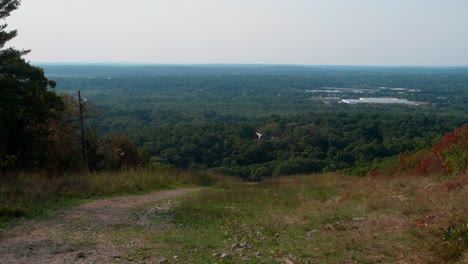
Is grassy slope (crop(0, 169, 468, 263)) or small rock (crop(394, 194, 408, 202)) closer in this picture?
grassy slope (crop(0, 169, 468, 263))

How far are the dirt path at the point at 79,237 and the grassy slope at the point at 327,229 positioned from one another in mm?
424

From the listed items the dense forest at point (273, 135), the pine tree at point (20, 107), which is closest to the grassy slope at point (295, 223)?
the pine tree at point (20, 107)

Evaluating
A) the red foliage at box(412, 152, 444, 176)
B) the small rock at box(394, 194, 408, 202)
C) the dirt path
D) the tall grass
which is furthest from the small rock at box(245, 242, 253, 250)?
the red foliage at box(412, 152, 444, 176)

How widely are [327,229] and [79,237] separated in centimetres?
369

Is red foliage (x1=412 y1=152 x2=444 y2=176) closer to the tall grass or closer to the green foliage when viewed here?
the tall grass

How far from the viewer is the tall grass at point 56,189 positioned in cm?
826

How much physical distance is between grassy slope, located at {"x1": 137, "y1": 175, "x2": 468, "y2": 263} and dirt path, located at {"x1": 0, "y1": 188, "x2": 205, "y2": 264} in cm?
42

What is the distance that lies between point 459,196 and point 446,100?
4037 inches

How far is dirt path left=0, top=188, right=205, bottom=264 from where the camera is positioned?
5.66m

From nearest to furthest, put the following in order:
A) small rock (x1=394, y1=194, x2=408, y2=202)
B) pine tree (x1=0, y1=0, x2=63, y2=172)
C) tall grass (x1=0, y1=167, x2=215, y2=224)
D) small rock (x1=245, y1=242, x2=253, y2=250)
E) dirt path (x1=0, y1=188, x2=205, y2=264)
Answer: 1. dirt path (x1=0, y1=188, x2=205, y2=264)
2. small rock (x1=245, y1=242, x2=253, y2=250)
3. tall grass (x1=0, y1=167, x2=215, y2=224)
4. small rock (x1=394, y1=194, x2=408, y2=202)
5. pine tree (x1=0, y1=0, x2=63, y2=172)

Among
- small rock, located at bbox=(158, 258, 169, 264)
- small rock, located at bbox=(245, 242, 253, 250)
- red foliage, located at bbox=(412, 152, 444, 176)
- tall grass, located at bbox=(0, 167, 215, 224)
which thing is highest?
small rock, located at bbox=(158, 258, 169, 264)

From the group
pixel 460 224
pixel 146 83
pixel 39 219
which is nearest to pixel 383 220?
pixel 460 224

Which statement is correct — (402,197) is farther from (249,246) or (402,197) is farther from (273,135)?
(273,135)

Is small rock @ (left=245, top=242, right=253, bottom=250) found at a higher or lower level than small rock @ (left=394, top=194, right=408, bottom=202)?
higher
